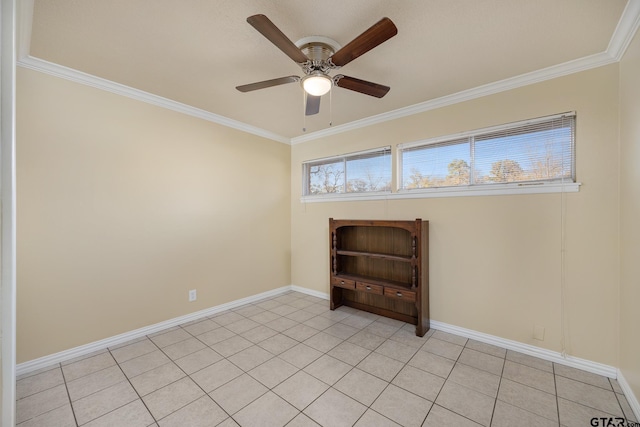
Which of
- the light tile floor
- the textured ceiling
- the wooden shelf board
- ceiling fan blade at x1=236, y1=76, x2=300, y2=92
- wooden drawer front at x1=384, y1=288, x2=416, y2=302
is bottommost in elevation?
the light tile floor

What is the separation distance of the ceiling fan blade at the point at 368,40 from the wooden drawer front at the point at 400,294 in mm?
2290

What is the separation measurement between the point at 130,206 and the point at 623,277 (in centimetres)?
428

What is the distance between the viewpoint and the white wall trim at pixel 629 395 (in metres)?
1.68

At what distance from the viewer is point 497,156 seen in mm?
2639

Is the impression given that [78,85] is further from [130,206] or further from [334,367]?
[334,367]

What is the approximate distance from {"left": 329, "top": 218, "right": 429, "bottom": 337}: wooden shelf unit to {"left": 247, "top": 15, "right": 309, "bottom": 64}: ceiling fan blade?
6.41 ft

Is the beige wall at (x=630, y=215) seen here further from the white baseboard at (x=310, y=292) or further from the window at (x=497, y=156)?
the white baseboard at (x=310, y=292)

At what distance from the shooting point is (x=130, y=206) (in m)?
2.70

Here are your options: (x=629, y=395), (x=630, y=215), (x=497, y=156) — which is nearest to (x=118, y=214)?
(x=497, y=156)

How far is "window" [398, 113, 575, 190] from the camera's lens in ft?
7.66

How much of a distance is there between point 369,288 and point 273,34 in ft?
8.69

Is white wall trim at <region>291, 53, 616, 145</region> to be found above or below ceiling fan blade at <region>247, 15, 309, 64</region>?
above
